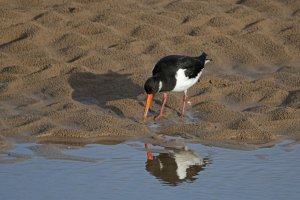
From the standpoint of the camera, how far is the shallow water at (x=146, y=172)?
5992mm

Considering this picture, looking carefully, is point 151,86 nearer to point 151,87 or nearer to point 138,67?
point 151,87

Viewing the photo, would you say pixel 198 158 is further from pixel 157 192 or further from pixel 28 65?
pixel 28 65

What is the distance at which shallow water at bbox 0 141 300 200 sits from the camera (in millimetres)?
5992

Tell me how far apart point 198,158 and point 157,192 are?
Answer: 967 mm

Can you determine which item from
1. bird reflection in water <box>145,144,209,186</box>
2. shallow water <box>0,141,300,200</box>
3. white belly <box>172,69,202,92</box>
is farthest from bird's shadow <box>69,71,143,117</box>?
bird reflection in water <box>145,144,209,186</box>

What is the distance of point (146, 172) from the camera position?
21.4 feet

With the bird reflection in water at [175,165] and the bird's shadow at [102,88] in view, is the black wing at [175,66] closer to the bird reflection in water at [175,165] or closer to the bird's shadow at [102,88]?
the bird's shadow at [102,88]

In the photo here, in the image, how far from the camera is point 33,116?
25.5 ft

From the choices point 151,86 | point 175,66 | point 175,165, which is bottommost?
point 175,165

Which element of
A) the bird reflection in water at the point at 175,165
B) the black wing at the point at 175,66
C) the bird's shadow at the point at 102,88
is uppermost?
the black wing at the point at 175,66

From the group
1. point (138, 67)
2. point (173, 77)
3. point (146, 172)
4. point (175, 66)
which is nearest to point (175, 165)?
point (146, 172)

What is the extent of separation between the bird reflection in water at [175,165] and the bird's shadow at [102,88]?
54.1 inches

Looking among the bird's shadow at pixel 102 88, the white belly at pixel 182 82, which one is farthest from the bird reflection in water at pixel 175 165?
the bird's shadow at pixel 102 88

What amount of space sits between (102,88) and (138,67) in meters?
0.66
